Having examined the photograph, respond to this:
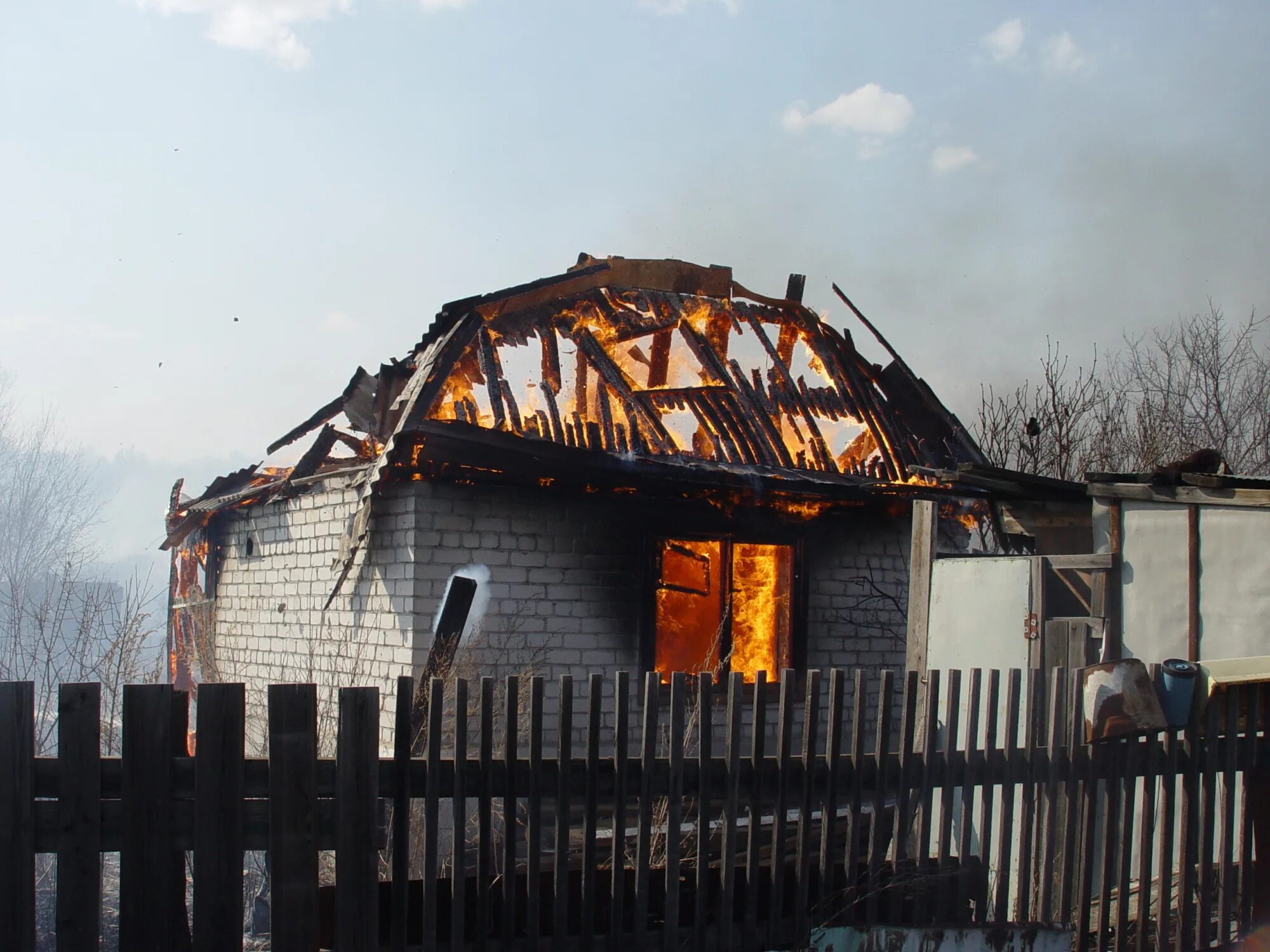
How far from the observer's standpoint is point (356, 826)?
342 centimetres

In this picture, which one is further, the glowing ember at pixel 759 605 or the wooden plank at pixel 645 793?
the glowing ember at pixel 759 605

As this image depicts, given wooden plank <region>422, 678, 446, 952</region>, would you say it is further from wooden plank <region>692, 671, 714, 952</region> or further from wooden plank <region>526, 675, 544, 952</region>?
wooden plank <region>692, 671, 714, 952</region>

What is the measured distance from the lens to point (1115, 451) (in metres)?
22.0

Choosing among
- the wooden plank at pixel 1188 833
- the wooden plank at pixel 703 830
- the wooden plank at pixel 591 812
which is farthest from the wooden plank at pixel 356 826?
the wooden plank at pixel 1188 833

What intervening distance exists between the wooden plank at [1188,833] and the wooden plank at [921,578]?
2831 mm

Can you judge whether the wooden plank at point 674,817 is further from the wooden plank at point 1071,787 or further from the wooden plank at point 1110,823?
the wooden plank at point 1110,823

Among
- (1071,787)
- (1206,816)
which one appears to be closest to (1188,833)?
(1206,816)

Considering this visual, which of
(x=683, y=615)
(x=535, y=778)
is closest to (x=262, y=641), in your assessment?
(x=683, y=615)

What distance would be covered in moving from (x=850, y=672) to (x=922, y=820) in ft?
20.3

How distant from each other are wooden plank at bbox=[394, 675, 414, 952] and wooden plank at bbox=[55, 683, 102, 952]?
87cm

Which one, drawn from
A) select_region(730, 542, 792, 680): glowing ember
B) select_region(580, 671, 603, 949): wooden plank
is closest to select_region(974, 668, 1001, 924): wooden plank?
select_region(580, 671, 603, 949): wooden plank

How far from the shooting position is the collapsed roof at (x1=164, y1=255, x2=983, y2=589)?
8.90m

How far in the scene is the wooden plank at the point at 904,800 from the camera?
171 inches

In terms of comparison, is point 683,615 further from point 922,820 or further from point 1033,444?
point 1033,444
